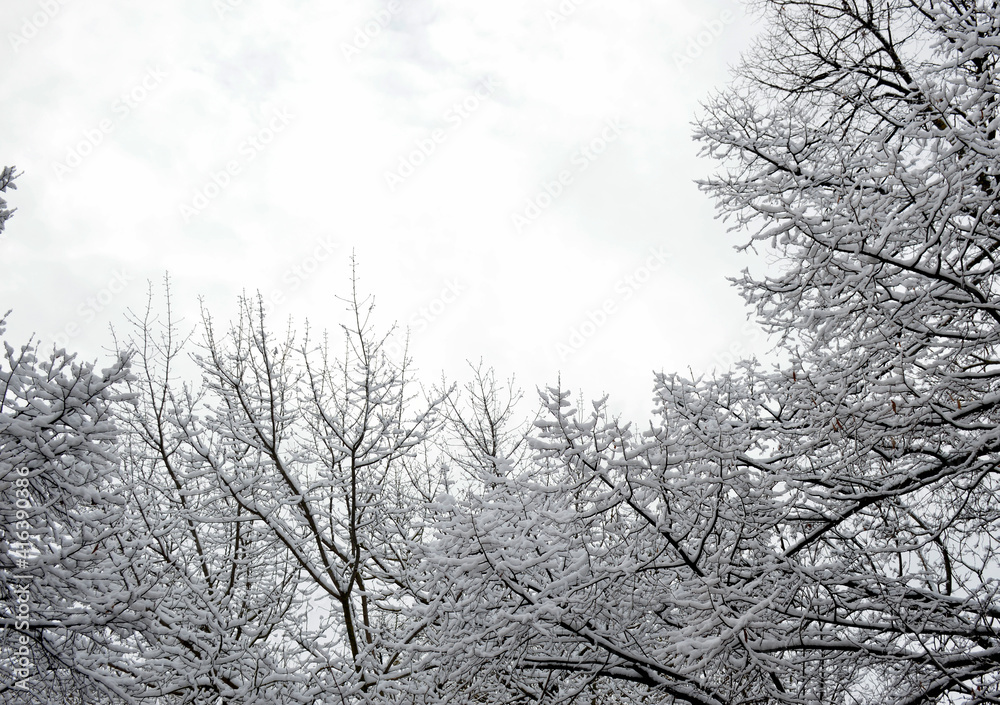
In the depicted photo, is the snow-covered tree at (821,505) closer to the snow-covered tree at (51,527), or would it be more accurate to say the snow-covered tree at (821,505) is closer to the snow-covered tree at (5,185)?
the snow-covered tree at (51,527)

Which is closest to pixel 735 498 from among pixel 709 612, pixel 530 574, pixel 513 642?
pixel 709 612

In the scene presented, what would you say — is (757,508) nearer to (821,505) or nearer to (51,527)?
(821,505)

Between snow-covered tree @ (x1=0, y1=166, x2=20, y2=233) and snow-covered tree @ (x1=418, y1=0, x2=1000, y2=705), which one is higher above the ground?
snow-covered tree @ (x1=0, y1=166, x2=20, y2=233)

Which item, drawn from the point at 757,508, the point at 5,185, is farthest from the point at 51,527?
the point at 757,508

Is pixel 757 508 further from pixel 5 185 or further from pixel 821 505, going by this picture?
pixel 5 185

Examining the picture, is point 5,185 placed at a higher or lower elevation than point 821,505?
higher

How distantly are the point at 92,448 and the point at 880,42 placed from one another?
25.8 ft

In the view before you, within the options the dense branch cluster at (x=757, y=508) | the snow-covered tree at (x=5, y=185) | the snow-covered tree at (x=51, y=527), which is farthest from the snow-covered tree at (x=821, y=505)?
the snow-covered tree at (x=5, y=185)

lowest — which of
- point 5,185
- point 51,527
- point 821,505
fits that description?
point 821,505

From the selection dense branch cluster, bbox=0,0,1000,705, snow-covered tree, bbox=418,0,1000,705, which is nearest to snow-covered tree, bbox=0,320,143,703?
dense branch cluster, bbox=0,0,1000,705

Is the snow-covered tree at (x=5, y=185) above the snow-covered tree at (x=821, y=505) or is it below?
above

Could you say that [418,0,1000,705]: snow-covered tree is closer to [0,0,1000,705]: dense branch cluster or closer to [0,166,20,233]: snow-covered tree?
[0,0,1000,705]: dense branch cluster

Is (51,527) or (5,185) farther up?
(5,185)

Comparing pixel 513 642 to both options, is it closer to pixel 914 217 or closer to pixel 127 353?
pixel 127 353
